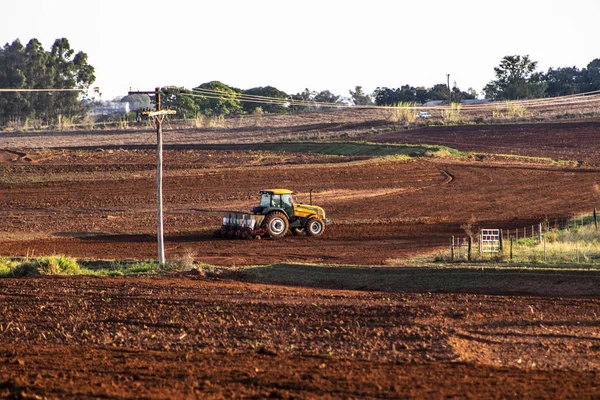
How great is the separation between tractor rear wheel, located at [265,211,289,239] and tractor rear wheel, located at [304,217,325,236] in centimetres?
101

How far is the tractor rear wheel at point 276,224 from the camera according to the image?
3456 centimetres

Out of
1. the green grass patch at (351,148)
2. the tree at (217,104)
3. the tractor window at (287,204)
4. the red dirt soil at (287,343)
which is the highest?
the tree at (217,104)

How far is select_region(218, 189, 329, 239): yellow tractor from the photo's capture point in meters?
34.6

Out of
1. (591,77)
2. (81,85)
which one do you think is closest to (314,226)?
(81,85)

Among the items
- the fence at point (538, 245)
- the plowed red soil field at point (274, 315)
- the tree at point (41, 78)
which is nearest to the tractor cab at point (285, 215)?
the plowed red soil field at point (274, 315)

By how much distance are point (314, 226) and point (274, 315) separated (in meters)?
16.8

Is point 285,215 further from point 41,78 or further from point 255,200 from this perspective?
point 41,78

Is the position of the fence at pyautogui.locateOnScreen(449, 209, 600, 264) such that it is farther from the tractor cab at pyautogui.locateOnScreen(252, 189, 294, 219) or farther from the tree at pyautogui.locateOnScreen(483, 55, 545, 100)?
the tree at pyautogui.locateOnScreen(483, 55, 545, 100)

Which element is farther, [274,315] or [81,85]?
[81,85]

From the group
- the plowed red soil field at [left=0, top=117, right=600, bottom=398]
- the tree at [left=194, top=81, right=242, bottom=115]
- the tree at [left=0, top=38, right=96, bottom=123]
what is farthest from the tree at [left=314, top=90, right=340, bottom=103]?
the plowed red soil field at [left=0, top=117, right=600, bottom=398]

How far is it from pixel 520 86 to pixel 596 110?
1095 inches

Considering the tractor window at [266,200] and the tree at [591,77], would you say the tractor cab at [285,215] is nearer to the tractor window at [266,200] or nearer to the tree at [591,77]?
the tractor window at [266,200]

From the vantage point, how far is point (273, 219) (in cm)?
3456

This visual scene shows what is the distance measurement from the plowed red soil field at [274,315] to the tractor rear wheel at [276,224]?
1.45 ft
